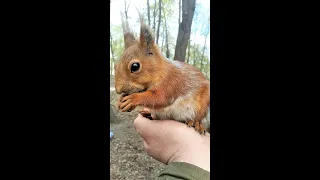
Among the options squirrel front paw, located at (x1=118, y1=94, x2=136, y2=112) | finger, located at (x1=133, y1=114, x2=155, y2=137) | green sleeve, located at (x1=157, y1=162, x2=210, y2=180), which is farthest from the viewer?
finger, located at (x1=133, y1=114, x2=155, y2=137)

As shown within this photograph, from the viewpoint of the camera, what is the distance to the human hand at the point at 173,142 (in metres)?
1.50

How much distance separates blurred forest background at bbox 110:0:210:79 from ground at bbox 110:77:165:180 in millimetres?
256

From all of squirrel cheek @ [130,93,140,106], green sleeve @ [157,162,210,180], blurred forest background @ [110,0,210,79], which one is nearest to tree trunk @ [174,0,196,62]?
blurred forest background @ [110,0,210,79]

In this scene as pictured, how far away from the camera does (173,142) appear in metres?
1.57

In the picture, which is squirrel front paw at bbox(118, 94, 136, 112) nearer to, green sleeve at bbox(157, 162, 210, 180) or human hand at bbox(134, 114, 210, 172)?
human hand at bbox(134, 114, 210, 172)

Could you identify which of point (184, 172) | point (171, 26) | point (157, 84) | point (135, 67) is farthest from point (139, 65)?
point (184, 172)

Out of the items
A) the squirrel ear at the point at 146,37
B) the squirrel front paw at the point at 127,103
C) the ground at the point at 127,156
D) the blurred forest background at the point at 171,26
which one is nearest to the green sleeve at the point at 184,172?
the ground at the point at 127,156

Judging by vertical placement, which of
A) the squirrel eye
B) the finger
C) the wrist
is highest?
the squirrel eye

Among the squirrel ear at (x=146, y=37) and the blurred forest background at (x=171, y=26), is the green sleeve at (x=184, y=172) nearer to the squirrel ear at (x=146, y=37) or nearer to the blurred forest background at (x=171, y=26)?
the blurred forest background at (x=171, y=26)

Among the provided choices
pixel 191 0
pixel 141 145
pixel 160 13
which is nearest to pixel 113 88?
pixel 141 145

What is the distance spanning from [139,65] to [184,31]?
0.29m

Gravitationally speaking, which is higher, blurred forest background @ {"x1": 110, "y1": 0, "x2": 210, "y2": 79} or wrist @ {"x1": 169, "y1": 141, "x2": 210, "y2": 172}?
blurred forest background @ {"x1": 110, "y1": 0, "x2": 210, "y2": 79}

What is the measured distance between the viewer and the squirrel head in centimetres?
151

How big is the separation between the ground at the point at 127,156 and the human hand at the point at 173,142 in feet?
0.12
